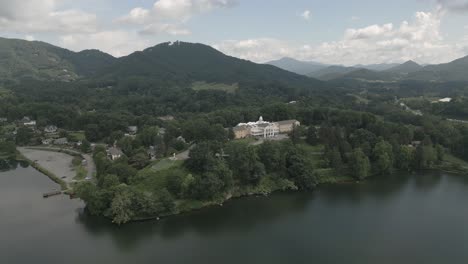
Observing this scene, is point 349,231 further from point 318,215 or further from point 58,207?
point 58,207

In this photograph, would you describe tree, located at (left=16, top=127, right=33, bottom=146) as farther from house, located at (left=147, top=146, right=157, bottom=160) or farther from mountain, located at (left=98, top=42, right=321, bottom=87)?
mountain, located at (left=98, top=42, right=321, bottom=87)

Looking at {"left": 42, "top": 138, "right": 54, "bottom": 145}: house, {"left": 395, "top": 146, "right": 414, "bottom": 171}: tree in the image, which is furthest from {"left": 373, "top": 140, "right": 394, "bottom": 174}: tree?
{"left": 42, "top": 138, "right": 54, "bottom": 145}: house

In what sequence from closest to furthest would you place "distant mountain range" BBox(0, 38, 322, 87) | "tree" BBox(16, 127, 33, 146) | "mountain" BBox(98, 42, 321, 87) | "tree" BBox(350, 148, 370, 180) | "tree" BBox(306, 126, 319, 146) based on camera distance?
"tree" BBox(350, 148, 370, 180), "tree" BBox(306, 126, 319, 146), "tree" BBox(16, 127, 33, 146), "mountain" BBox(98, 42, 321, 87), "distant mountain range" BBox(0, 38, 322, 87)

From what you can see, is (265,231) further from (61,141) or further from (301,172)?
(61,141)

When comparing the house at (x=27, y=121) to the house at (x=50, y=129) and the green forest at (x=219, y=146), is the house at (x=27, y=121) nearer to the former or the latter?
the green forest at (x=219, y=146)

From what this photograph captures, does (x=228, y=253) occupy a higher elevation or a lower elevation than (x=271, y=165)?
lower

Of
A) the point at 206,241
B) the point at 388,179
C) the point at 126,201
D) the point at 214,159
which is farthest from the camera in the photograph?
the point at 388,179

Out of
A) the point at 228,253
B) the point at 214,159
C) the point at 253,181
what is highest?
the point at 214,159

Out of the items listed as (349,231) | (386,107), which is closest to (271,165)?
(349,231)
